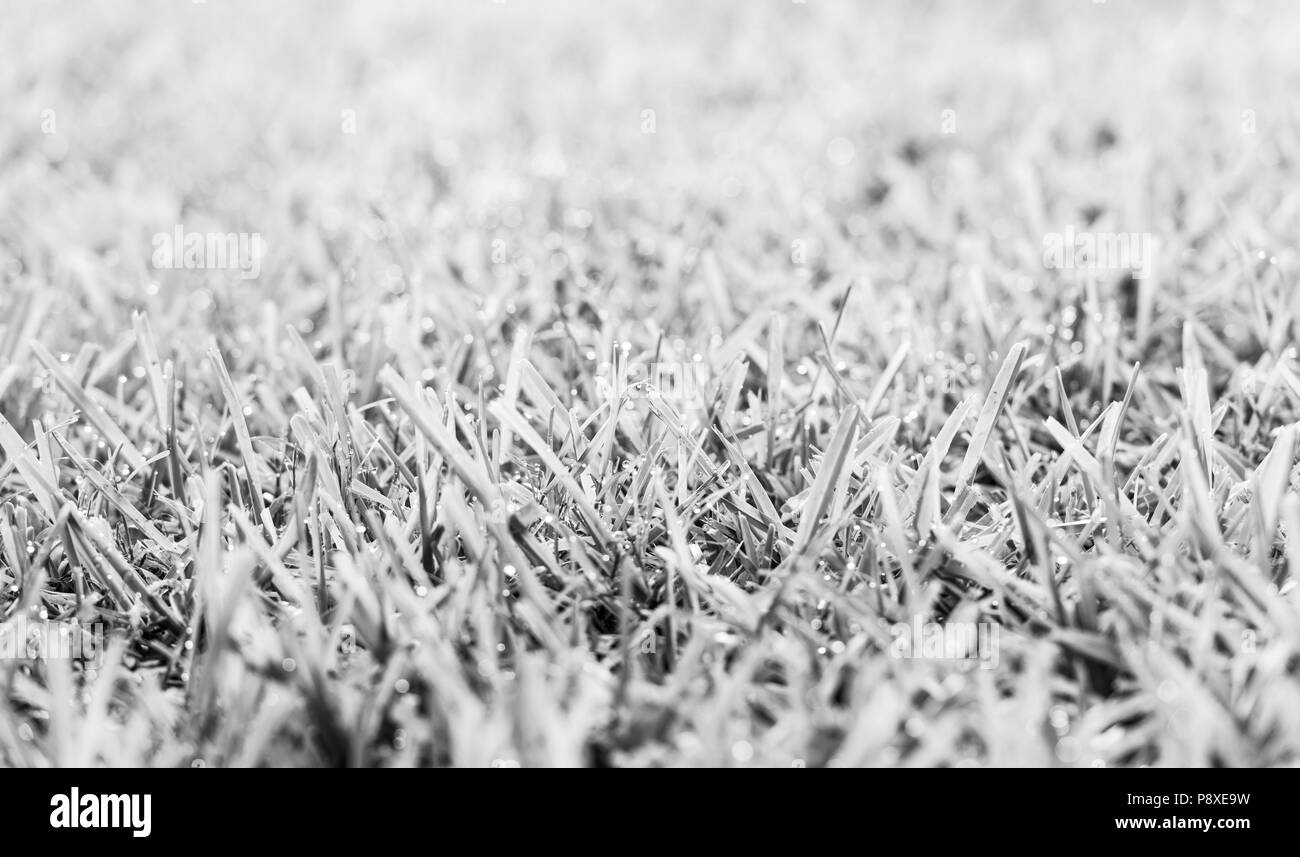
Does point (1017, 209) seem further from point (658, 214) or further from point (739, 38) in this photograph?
point (739, 38)

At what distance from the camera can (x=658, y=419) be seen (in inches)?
61.5

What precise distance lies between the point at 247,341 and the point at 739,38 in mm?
1988

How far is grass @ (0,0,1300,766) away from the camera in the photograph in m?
1.13

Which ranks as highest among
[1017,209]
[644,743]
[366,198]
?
[366,198]

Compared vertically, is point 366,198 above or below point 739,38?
below

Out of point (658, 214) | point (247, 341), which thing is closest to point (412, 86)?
point (658, 214)

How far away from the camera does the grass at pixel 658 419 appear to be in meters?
1.13

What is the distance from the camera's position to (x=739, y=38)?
3.46 meters

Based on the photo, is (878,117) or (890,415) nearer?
(890,415)

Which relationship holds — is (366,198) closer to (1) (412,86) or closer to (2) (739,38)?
(1) (412,86)

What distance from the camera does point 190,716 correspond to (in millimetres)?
1143

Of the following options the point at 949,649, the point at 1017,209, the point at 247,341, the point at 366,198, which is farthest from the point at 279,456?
the point at 1017,209
